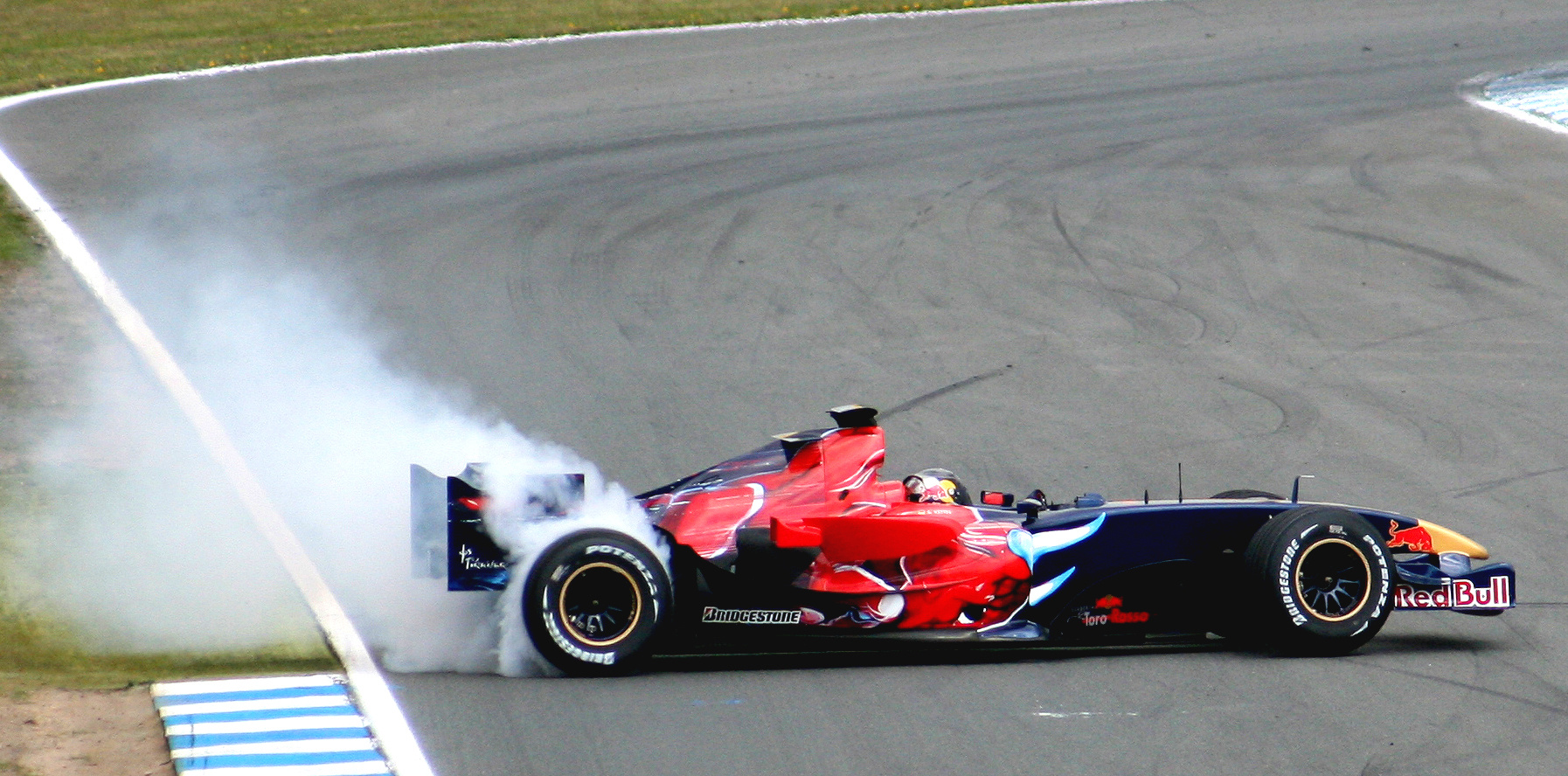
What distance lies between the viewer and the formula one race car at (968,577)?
7.52 meters

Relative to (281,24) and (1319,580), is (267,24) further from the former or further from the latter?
(1319,580)

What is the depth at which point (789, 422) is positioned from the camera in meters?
11.6

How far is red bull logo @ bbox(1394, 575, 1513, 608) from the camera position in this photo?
7.71 metres

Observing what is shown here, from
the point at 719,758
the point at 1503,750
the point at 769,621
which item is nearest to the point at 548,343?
the point at 769,621

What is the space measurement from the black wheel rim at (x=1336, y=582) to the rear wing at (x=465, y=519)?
10.8ft

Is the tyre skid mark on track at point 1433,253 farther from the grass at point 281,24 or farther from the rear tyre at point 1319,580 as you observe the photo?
the grass at point 281,24

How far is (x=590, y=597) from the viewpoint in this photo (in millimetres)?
7590

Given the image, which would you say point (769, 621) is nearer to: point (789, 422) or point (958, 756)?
point (958, 756)

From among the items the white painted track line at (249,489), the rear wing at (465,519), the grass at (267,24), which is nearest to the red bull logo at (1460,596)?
the rear wing at (465,519)

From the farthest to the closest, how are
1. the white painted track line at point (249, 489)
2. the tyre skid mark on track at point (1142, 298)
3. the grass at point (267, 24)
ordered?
the grass at point (267, 24)
the tyre skid mark on track at point (1142, 298)
the white painted track line at point (249, 489)

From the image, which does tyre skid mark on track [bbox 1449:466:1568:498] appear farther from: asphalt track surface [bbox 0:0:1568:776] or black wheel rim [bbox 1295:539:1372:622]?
black wheel rim [bbox 1295:539:1372:622]

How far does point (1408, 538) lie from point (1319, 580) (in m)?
0.75

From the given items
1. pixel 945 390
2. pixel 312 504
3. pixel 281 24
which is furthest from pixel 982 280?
pixel 281 24

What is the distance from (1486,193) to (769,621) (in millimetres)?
11259
